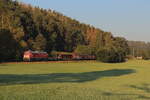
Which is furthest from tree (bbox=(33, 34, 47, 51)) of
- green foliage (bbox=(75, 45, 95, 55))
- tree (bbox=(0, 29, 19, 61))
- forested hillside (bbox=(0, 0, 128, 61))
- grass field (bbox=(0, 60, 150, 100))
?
grass field (bbox=(0, 60, 150, 100))

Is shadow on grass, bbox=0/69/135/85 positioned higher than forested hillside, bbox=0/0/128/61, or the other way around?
forested hillside, bbox=0/0/128/61

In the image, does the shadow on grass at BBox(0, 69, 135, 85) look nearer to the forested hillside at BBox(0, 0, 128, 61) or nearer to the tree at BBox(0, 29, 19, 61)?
the tree at BBox(0, 29, 19, 61)

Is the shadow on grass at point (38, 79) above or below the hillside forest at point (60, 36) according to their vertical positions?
below

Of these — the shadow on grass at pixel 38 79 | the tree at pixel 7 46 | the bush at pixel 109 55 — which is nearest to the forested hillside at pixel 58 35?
the bush at pixel 109 55

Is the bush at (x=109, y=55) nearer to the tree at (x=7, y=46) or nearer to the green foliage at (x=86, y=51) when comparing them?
the green foliage at (x=86, y=51)

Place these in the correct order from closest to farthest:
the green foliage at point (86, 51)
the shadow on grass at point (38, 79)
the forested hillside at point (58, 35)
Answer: the shadow on grass at point (38, 79)
the forested hillside at point (58, 35)
the green foliage at point (86, 51)

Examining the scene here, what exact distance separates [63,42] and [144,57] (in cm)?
3211

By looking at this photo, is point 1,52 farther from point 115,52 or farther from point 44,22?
point 44,22

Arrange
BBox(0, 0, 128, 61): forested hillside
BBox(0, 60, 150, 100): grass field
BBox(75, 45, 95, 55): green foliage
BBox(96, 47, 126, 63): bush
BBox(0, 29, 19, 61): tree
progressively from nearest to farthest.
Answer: BBox(0, 60, 150, 100): grass field < BBox(0, 29, 19, 61): tree < BBox(96, 47, 126, 63): bush < BBox(0, 0, 128, 61): forested hillside < BBox(75, 45, 95, 55): green foliage

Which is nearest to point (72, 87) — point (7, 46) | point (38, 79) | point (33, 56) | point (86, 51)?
point (38, 79)

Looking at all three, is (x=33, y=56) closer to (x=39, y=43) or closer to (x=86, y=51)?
(x=39, y=43)

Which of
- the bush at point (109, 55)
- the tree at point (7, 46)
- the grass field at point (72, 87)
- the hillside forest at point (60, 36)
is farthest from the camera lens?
the hillside forest at point (60, 36)

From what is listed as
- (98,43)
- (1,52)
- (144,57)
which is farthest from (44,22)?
(1,52)

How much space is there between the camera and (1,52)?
196ft
